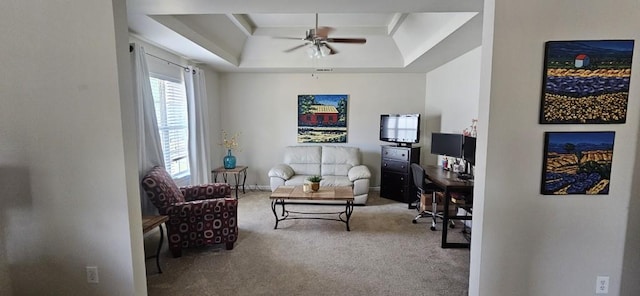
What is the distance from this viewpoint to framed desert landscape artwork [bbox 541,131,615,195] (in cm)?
174

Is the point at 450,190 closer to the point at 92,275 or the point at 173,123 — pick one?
the point at 92,275

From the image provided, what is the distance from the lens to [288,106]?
18.6 ft

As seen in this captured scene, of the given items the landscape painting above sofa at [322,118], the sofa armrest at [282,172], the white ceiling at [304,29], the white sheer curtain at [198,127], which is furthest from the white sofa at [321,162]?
the white ceiling at [304,29]

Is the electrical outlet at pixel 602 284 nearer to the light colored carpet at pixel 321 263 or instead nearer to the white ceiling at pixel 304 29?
the light colored carpet at pixel 321 263

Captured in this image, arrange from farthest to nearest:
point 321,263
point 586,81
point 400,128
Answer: point 400,128 → point 321,263 → point 586,81

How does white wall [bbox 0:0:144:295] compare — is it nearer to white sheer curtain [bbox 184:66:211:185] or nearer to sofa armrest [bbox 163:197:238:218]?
sofa armrest [bbox 163:197:238:218]

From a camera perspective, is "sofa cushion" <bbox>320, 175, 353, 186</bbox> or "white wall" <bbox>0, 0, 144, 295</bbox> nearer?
"white wall" <bbox>0, 0, 144, 295</bbox>

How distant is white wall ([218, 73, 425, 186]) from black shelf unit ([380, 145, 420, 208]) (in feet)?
1.85

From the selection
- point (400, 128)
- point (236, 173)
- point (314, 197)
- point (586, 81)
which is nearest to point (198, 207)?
point (314, 197)

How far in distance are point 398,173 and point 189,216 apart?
11.1 ft

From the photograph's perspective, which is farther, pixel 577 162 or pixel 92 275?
pixel 92 275

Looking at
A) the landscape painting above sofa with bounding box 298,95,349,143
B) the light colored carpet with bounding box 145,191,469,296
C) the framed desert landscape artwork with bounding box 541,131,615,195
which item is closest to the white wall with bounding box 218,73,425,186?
the landscape painting above sofa with bounding box 298,95,349,143

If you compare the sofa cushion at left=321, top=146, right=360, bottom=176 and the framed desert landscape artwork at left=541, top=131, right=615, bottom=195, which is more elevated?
the framed desert landscape artwork at left=541, top=131, right=615, bottom=195

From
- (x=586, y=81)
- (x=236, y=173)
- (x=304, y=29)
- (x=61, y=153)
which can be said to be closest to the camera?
(x=586, y=81)
